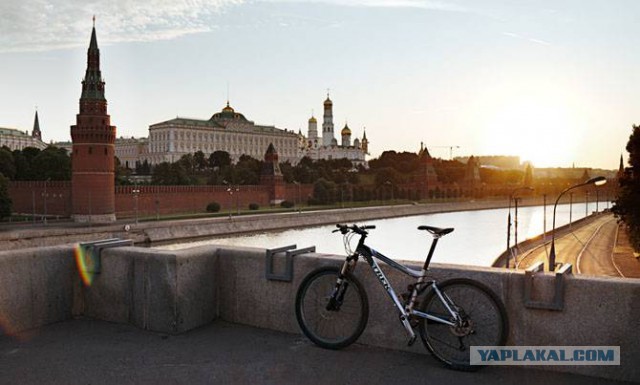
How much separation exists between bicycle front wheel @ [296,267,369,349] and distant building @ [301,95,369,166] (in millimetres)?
133772

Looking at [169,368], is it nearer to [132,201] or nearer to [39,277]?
[39,277]

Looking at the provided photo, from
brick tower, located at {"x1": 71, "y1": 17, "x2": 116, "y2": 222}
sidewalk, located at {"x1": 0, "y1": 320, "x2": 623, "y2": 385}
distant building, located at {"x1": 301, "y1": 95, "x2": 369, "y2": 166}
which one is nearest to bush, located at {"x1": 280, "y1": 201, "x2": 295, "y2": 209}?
brick tower, located at {"x1": 71, "y1": 17, "x2": 116, "y2": 222}

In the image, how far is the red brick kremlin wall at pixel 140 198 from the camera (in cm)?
4353

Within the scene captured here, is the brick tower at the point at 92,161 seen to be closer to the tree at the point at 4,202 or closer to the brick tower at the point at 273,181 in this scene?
the tree at the point at 4,202

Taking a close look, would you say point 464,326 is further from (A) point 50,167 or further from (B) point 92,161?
(A) point 50,167

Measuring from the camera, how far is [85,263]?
15.4ft

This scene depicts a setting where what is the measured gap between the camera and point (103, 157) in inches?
1650

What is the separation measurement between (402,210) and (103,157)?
3472 centimetres

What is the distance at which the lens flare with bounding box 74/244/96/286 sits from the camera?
4672mm

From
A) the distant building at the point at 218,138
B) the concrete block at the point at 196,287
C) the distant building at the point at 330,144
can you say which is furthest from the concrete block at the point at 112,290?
the distant building at the point at 330,144

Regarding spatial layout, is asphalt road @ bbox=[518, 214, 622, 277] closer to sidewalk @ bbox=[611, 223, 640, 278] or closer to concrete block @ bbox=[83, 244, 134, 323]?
sidewalk @ bbox=[611, 223, 640, 278]

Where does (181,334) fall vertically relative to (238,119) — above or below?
below

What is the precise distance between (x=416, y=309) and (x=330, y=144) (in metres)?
144

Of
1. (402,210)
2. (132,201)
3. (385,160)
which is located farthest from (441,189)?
(132,201)
